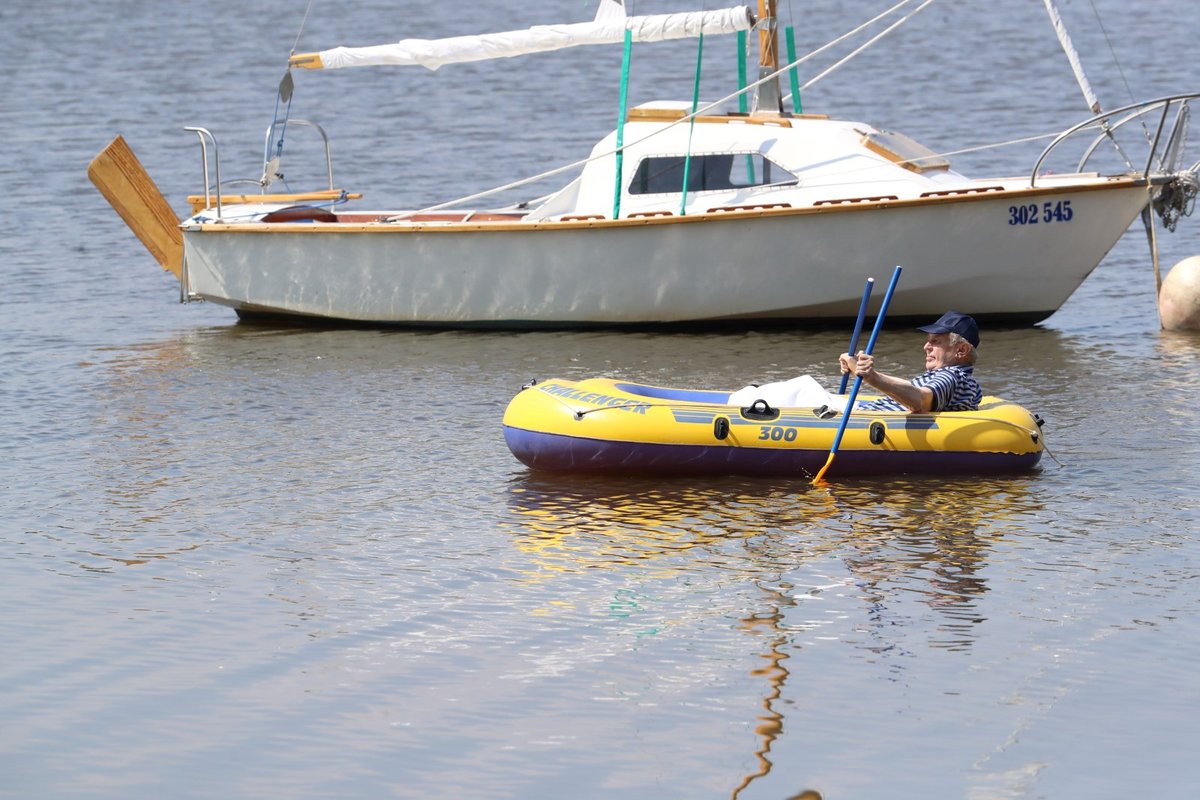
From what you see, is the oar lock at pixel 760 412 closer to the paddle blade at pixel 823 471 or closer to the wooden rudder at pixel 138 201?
the paddle blade at pixel 823 471

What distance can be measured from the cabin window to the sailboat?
0.05ft

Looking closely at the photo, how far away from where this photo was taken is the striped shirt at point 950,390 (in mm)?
11133

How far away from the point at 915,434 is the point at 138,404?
611 cm

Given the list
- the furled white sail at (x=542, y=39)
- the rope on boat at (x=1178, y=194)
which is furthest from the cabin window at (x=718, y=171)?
the rope on boat at (x=1178, y=194)

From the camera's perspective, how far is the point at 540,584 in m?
9.29

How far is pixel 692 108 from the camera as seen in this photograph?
15453 millimetres

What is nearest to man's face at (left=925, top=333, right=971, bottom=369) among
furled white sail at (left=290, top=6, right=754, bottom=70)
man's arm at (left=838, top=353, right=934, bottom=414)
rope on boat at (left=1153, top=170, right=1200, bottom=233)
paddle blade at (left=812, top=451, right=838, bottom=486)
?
man's arm at (left=838, top=353, right=934, bottom=414)

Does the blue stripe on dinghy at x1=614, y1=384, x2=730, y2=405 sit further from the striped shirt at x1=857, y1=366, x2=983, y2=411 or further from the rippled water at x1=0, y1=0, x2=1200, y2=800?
the striped shirt at x1=857, y1=366, x2=983, y2=411

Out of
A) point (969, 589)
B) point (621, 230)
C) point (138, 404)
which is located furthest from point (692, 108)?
point (969, 589)

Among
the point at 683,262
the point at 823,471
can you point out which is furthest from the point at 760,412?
the point at 683,262

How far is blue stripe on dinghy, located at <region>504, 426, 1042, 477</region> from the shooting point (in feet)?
36.2

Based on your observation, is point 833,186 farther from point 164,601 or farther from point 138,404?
point 164,601

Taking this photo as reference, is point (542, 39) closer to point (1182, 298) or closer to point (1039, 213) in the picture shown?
point (1039, 213)

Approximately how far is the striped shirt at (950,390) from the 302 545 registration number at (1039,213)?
408 cm
